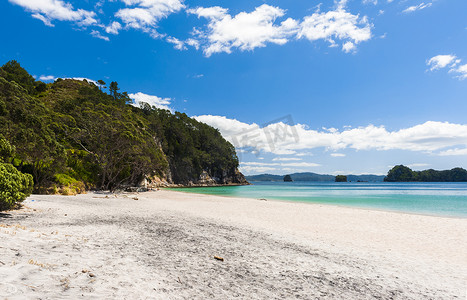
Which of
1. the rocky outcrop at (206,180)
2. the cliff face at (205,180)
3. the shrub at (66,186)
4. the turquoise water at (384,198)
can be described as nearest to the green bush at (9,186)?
the shrub at (66,186)

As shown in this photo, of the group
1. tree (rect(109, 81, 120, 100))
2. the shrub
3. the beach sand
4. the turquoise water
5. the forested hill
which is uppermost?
tree (rect(109, 81, 120, 100))

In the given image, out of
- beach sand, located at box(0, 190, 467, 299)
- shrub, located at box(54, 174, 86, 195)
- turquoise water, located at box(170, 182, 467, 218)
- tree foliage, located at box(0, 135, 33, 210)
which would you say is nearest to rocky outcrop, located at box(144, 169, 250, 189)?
turquoise water, located at box(170, 182, 467, 218)

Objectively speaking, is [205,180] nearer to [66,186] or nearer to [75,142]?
[75,142]

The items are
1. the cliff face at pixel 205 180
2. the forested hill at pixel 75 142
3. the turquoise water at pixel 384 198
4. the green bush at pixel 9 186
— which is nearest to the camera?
the green bush at pixel 9 186

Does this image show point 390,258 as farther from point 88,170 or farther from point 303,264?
point 88,170

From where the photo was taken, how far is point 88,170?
1373 inches

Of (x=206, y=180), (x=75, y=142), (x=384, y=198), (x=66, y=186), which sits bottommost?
(x=384, y=198)

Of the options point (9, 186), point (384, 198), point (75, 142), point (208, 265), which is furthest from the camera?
point (384, 198)

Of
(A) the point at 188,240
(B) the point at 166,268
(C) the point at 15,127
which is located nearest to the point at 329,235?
(A) the point at 188,240

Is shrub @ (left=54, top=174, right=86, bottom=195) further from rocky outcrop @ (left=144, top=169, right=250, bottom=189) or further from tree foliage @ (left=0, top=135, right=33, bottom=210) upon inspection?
rocky outcrop @ (left=144, top=169, right=250, bottom=189)

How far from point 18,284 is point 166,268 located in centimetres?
248

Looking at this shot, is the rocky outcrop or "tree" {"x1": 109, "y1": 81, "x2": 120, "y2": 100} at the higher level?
"tree" {"x1": 109, "y1": 81, "x2": 120, "y2": 100}

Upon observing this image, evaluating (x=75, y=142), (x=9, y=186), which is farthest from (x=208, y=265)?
(x=75, y=142)

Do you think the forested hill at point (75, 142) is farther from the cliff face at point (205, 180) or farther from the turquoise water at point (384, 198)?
the turquoise water at point (384, 198)
